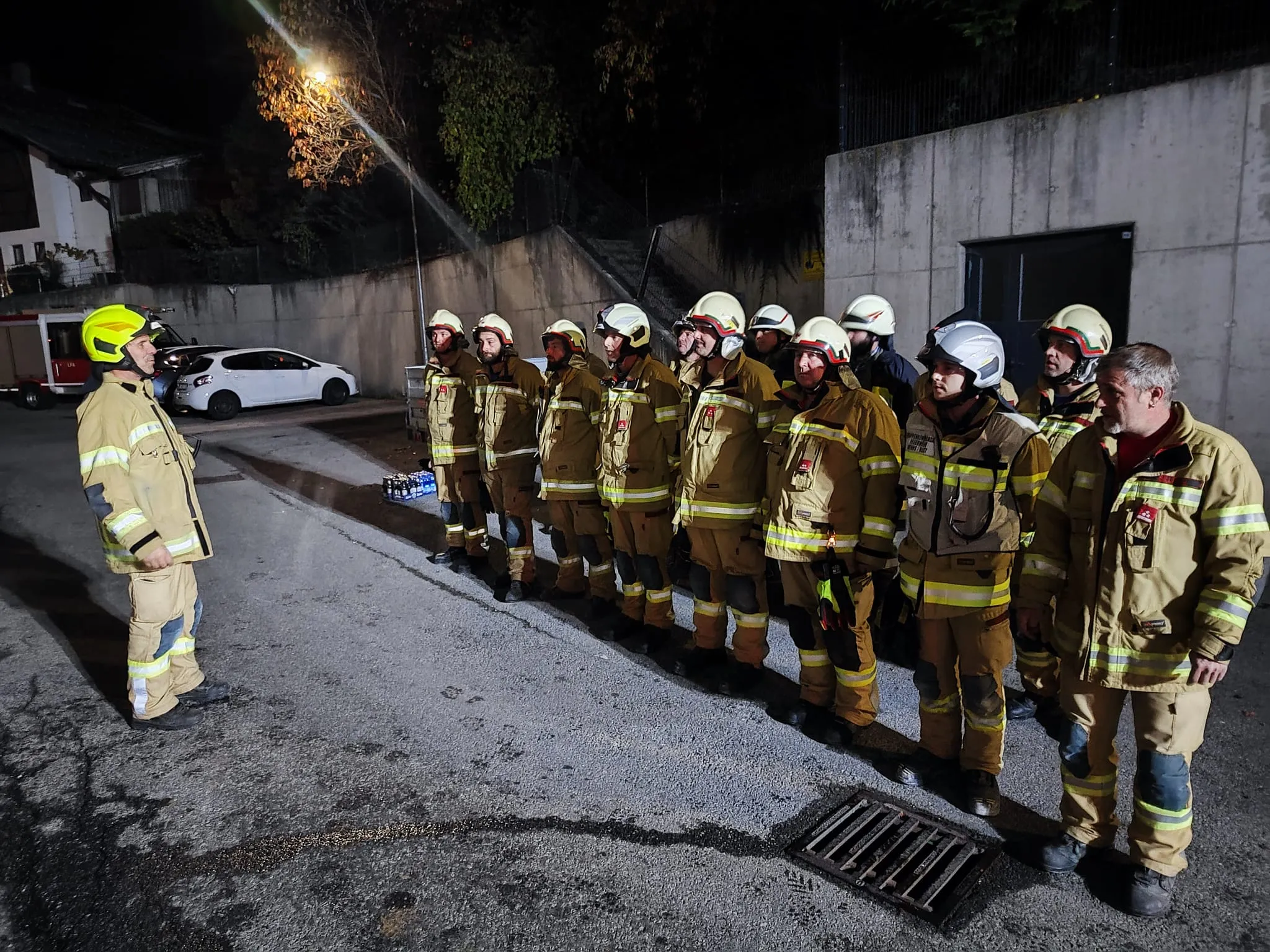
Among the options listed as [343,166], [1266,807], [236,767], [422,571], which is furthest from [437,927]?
[343,166]

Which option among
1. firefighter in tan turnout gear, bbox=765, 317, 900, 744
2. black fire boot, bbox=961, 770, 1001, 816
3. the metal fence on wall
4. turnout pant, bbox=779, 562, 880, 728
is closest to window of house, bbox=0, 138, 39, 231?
the metal fence on wall

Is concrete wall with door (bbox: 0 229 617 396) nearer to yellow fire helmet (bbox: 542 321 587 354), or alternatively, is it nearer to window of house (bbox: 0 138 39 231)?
yellow fire helmet (bbox: 542 321 587 354)

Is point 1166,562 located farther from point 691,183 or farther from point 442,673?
point 691,183

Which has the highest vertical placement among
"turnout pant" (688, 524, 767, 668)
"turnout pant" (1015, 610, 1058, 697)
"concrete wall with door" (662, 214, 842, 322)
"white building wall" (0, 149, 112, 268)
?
"white building wall" (0, 149, 112, 268)

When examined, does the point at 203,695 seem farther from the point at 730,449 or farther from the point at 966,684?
the point at 966,684

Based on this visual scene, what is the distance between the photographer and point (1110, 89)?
7.89m

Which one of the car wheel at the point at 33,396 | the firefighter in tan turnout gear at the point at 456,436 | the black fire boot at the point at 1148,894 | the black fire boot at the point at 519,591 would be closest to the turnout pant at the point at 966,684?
the black fire boot at the point at 1148,894

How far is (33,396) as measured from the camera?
20.6 m

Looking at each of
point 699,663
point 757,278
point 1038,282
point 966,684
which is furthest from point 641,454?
point 757,278

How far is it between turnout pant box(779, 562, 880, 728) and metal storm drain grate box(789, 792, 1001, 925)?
1.91 feet

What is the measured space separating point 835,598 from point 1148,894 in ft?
5.11

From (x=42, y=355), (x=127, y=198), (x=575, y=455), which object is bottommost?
(x=575, y=455)

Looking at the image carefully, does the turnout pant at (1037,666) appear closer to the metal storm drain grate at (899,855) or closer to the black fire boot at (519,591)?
the metal storm drain grate at (899,855)

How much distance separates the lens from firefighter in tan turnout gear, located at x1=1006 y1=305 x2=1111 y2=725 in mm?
4199
